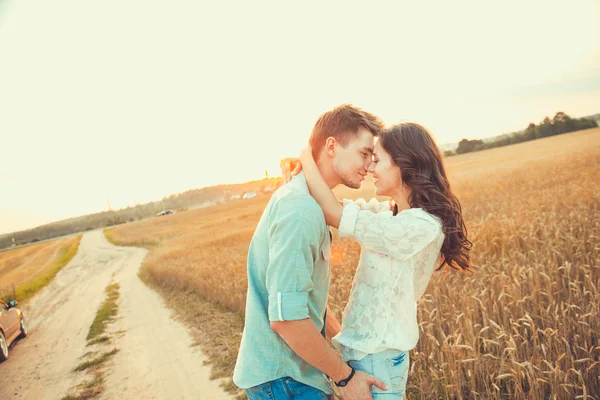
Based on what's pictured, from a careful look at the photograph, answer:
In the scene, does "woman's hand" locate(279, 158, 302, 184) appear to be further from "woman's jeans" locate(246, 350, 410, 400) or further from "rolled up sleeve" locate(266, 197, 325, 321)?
"woman's jeans" locate(246, 350, 410, 400)

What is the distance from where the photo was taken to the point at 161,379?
6.29 meters

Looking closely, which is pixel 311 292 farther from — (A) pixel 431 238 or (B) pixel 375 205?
(B) pixel 375 205

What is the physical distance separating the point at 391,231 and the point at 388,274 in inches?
11.4

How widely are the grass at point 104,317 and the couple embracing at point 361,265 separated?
29.0ft

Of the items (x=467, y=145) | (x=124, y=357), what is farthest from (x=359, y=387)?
(x=467, y=145)

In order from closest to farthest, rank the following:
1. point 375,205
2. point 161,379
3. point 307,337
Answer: point 307,337 < point 375,205 < point 161,379

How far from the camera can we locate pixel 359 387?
2.03 m

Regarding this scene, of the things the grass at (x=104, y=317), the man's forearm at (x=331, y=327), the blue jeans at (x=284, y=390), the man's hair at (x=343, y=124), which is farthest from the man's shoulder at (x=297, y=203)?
the grass at (x=104, y=317)

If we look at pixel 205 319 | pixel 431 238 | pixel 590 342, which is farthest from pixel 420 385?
pixel 205 319

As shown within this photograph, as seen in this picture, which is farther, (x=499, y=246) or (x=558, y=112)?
(x=558, y=112)

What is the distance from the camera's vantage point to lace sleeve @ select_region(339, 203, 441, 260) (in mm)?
2062

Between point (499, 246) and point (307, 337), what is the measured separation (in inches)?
250

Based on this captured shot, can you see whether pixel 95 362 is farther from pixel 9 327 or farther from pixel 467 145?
pixel 467 145

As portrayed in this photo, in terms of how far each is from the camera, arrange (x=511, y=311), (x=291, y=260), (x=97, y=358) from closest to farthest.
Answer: (x=291, y=260), (x=511, y=311), (x=97, y=358)
